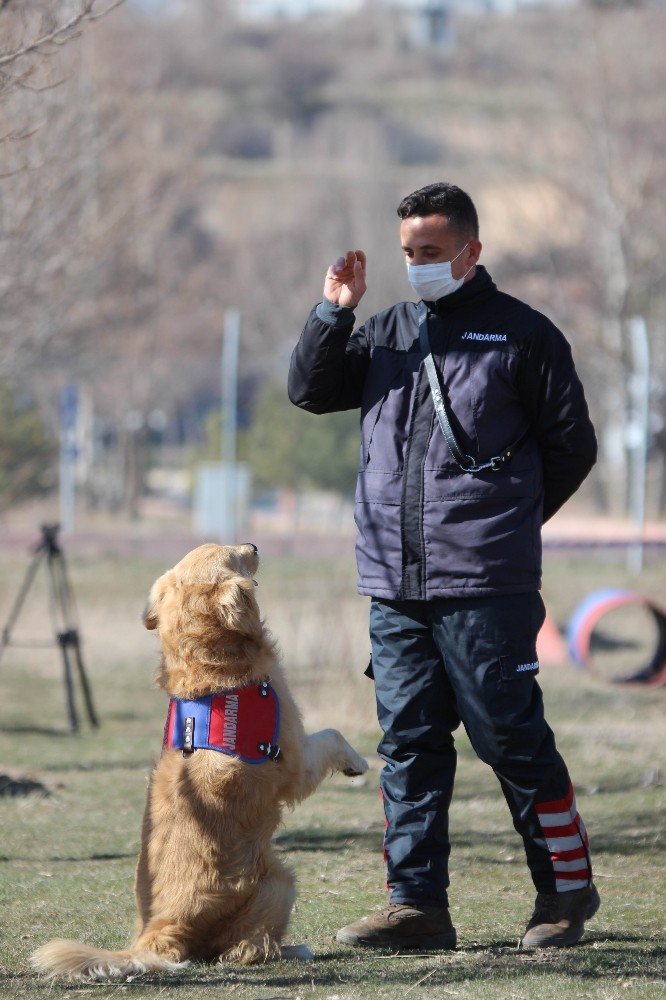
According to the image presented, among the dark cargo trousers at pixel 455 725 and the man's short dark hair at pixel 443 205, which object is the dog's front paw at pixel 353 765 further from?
the man's short dark hair at pixel 443 205

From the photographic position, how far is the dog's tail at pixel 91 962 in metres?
3.62

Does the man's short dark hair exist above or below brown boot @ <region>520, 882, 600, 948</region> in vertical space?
above

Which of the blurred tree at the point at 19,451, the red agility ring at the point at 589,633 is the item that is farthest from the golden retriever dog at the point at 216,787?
the blurred tree at the point at 19,451

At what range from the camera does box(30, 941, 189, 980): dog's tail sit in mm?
3615

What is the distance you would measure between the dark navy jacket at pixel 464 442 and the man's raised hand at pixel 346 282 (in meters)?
0.05

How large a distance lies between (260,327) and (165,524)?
17.1m

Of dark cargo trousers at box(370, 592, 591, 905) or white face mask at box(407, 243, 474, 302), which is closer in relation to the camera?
dark cargo trousers at box(370, 592, 591, 905)

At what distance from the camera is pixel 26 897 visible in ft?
16.1

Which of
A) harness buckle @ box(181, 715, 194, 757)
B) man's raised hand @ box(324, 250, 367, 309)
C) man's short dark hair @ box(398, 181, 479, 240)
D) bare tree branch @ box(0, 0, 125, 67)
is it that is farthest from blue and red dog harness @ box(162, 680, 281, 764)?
bare tree branch @ box(0, 0, 125, 67)

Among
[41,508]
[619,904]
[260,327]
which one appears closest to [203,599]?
[619,904]

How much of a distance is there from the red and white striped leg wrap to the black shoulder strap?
1.05 m

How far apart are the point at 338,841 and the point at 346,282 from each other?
2.83 meters

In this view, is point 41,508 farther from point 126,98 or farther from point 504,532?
point 504,532

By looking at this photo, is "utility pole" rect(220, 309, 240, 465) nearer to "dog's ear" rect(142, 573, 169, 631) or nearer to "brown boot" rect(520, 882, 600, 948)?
"dog's ear" rect(142, 573, 169, 631)
